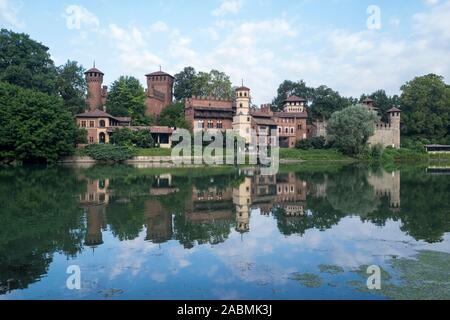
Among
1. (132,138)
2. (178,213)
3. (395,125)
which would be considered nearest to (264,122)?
(132,138)

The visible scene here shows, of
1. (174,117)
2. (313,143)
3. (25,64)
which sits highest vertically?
(25,64)

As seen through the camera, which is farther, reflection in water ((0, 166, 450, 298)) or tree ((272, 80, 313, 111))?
tree ((272, 80, 313, 111))

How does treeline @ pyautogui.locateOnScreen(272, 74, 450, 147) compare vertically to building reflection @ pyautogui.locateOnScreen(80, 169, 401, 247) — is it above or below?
above

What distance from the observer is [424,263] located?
29.4 ft

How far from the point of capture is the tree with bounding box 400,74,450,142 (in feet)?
225

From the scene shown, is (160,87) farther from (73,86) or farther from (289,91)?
(289,91)

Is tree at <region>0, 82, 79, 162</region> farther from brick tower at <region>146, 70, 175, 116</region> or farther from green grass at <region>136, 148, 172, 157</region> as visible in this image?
brick tower at <region>146, 70, 175, 116</region>

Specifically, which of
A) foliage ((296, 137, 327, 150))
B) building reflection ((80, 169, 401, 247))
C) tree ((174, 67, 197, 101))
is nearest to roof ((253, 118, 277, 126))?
foliage ((296, 137, 327, 150))

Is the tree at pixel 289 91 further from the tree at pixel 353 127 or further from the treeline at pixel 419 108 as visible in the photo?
the tree at pixel 353 127

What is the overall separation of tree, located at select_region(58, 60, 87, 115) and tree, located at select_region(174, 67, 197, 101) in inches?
727

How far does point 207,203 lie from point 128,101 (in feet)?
147

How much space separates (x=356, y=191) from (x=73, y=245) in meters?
15.9

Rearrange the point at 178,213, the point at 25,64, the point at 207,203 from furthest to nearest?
the point at 25,64, the point at 207,203, the point at 178,213

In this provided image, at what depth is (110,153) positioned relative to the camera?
4606 cm
